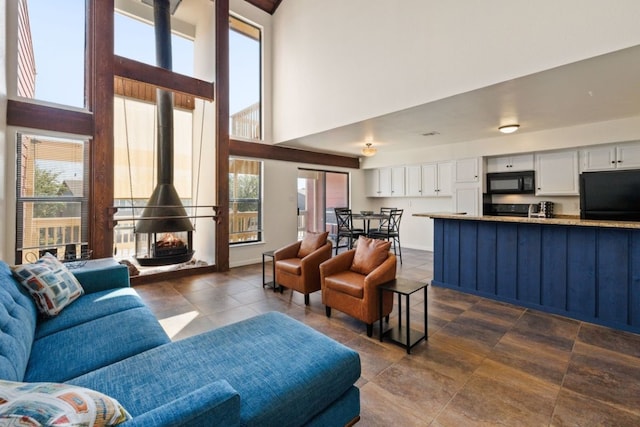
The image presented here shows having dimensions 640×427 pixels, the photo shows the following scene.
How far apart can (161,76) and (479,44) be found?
4349mm

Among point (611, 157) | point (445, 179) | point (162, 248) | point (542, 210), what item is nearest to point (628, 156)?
point (611, 157)

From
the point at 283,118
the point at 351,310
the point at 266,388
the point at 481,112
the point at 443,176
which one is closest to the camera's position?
the point at 266,388

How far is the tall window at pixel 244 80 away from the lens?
219 inches

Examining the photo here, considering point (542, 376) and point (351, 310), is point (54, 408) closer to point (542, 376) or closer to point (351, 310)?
point (351, 310)

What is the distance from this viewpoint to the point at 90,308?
84.4 inches

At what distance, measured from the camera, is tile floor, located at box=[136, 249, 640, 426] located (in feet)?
5.69

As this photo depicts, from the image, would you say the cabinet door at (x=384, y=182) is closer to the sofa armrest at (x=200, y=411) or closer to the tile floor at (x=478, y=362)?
the tile floor at (x=478, y=362)

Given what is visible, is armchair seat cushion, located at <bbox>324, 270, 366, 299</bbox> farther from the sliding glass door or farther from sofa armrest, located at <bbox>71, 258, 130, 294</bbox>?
the sliding glass door

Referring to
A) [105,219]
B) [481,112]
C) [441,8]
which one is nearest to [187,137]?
[105,219]

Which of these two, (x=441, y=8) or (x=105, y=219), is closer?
(x=441, y=8)

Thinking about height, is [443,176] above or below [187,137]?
below

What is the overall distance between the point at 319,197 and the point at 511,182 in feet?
13.8

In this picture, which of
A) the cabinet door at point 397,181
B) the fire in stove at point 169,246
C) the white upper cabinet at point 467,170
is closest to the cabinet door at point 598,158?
the white upper cabinet at point 467,170

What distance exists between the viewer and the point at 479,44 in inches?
122
